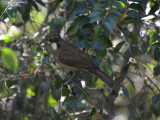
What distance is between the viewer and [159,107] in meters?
2.45

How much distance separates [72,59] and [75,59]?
0.07 metres

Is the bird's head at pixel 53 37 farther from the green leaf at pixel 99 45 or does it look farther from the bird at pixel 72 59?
the green leaf at pixel 99 45

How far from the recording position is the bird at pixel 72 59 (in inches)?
172

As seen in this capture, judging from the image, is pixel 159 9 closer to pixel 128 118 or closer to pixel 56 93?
pixel 56 93

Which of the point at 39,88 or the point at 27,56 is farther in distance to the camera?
the point at 39,88

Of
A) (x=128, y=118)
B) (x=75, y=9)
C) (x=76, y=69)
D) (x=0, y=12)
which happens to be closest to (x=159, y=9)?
(x=75, y=9)

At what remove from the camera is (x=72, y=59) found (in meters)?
4.70

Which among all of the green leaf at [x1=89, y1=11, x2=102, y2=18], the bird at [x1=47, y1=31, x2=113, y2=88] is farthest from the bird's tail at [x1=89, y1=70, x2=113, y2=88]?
the green leaf at [x1=89, y1=11, x2=102, y2=18]

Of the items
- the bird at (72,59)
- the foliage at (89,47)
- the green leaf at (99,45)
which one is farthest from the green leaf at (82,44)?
the bird at (72,59)

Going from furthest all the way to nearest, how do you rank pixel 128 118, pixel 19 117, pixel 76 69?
pixel 19 117 → pixel 128 118 → pixel 76 69

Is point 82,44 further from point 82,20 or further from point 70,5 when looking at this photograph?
point 70,5

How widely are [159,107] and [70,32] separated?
182 cm

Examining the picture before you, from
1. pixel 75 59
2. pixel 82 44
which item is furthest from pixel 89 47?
pixel 75 59

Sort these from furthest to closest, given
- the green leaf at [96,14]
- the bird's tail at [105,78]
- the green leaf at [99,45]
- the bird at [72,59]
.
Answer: the bird at [72,59], the bird's tail at [105,78], the green leaf at [99,45], the green leaf at [96,14]
